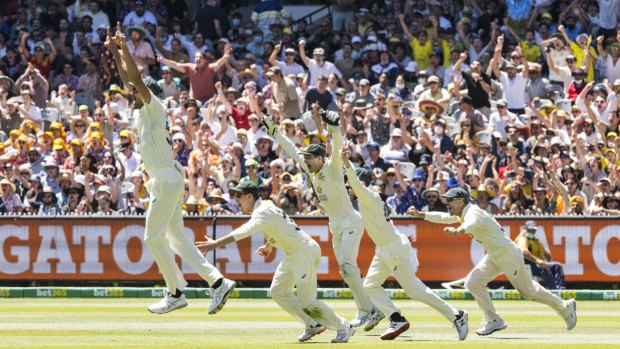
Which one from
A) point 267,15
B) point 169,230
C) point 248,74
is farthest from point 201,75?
point 169,230

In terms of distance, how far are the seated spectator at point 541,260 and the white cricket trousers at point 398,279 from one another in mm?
5933

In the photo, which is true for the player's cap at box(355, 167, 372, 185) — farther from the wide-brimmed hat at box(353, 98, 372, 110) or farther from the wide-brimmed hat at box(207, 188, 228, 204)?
the wide-brimmed hat at box(353, 98, 372, 110)

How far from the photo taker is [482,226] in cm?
1474

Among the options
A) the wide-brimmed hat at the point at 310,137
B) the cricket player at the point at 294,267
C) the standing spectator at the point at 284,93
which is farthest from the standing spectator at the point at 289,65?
the cricket player at the point at 294,267

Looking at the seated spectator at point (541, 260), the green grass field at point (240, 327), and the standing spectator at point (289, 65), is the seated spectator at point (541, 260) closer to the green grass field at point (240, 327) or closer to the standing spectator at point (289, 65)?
the green grass field at point (240, 327)

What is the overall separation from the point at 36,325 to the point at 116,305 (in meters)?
3.49

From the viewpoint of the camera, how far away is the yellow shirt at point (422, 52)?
27.3m

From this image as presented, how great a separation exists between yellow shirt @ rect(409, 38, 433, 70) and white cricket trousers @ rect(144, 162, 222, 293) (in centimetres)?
1401

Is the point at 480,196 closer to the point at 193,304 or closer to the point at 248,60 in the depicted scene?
the point at 193,304

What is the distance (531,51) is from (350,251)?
13.3 m

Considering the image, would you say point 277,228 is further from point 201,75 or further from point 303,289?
point 201,75

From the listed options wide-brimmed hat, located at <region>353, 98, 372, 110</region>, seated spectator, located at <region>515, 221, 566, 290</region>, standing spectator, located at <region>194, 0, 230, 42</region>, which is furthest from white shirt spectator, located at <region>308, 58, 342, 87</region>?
seated spectator, located at <region>515, 221, 566, 290</region>

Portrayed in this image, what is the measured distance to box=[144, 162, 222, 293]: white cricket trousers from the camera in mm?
13695

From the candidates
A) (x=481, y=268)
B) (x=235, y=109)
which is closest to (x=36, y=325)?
(x=481, y=268)
